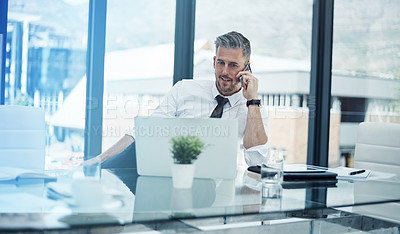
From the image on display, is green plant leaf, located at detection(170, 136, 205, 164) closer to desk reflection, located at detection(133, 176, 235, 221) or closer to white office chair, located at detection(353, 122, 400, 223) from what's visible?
desk reflection, located at detection(133, 176, 235, 221)

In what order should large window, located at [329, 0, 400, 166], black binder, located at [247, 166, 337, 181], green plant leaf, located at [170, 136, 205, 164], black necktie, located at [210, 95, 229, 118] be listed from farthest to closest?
large window, located at [329, 0, 400, 166], black necktie, located at [210, 95, 229, 118], black binder, located at [247, 166, 337, 181], green plant leaf, located at [170, 136, 205, 164]

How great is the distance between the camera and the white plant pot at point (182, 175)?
4.71 ft

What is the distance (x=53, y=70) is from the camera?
10.3 ft

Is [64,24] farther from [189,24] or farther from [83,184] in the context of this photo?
[83,184]

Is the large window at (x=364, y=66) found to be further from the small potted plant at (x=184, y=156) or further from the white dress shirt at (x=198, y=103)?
the small potted plant at (x=184, y=156)

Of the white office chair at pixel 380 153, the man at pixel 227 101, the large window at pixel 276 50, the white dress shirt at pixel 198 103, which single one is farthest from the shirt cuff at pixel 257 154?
the large window at pixel 276 50

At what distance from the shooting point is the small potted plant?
1401 mm

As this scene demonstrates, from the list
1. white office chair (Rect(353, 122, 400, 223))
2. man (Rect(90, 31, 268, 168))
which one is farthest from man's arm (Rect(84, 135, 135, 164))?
white office chair (Rect(353, 122, 400, 223))

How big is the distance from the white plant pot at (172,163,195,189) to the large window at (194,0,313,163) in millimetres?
1745

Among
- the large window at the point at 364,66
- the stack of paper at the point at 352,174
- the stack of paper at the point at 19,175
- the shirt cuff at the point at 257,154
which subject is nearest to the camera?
the stack of paper at the point at 19,175

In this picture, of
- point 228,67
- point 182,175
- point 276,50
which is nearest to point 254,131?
point 228,67

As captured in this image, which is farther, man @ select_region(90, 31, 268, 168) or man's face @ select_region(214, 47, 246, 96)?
man's face @ select_region(214, 47, 246, 96)

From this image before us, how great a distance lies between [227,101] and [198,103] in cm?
21

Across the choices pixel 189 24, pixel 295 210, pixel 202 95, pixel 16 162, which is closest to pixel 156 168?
pixel 295 210
